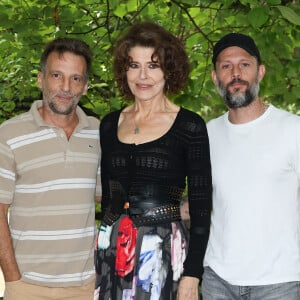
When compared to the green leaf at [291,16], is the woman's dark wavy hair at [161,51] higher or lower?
lower

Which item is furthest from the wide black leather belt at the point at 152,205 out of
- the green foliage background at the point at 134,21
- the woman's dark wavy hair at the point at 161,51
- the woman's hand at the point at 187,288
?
the green foliage background at the point at 134,21

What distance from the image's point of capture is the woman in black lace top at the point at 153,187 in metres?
3.55

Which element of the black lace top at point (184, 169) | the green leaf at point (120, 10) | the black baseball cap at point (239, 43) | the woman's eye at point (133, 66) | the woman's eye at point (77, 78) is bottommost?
the black lace top at point (184, 169)

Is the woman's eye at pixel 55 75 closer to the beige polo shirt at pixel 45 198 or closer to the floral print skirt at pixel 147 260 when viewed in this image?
the beige polo shirt at pixel 45 198

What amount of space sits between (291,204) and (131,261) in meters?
0.97

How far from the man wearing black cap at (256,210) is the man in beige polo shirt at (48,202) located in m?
0.79

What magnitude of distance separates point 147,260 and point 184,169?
1.77 feet

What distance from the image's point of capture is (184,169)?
3.64m

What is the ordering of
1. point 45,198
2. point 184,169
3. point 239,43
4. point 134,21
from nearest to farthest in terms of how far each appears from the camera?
point 184,169 → point 45,198 → point 239,43 → point 134,21

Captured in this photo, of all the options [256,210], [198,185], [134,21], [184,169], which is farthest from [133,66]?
[134,21]

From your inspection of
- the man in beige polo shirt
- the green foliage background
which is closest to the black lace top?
the man in beige polo shirt

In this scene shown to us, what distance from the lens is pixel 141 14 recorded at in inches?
241

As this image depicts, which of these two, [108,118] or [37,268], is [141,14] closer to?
[108,118]

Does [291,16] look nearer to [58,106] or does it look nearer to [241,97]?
[241,97]
